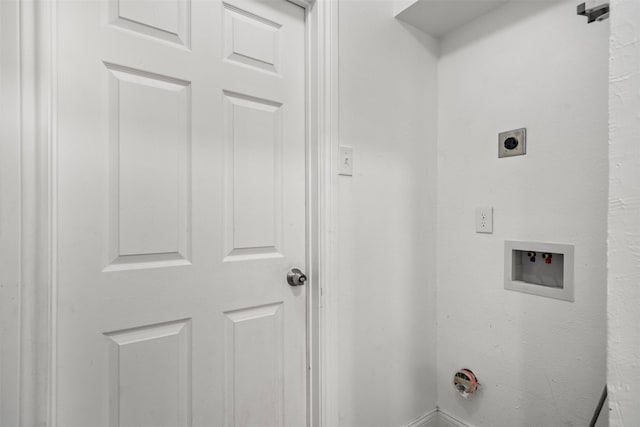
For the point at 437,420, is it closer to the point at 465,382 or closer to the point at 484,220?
the point at 465,382

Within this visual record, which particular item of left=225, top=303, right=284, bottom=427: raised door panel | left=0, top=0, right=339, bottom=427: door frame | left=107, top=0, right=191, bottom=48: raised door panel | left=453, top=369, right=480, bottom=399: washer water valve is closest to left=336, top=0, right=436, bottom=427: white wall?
left=453, top=369, right=480, bottom=399: washer water valve

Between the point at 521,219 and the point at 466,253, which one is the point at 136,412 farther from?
the point at 521,219

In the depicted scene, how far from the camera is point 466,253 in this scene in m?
1.46

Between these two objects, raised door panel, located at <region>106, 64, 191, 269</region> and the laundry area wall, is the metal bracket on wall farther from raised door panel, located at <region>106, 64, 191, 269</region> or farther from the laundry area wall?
raised door panel, located at <region>106, 64, 191, 269</region>

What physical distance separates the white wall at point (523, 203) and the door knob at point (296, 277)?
729 millimetres

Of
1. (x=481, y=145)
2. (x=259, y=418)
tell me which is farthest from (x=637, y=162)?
(x=259, y=418)

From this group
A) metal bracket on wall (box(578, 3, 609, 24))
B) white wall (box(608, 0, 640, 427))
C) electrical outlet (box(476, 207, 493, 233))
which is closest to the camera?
white wall (box(608, 0, 640, 427))

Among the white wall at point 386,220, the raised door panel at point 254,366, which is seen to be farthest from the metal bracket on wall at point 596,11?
the raised door panel at point 254,366

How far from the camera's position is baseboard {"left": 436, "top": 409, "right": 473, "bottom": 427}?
1.46 meters

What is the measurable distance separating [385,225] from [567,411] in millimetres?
915

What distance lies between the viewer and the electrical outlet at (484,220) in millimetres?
1369

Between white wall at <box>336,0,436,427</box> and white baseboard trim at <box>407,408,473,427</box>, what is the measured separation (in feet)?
0.11

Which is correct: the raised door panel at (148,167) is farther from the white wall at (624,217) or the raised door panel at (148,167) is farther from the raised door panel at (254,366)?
the white wall at (624,217)

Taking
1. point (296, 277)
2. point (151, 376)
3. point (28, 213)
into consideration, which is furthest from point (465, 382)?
point (28, 213)
